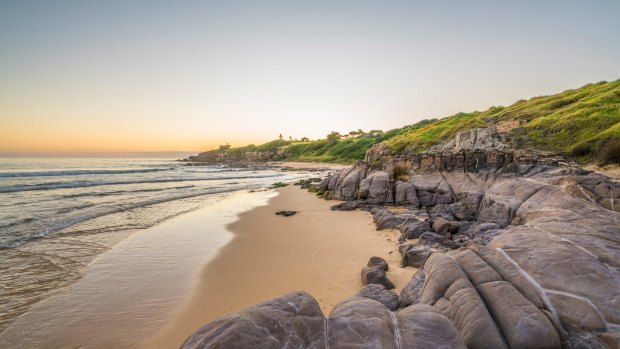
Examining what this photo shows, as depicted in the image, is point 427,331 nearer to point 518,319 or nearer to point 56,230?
point 518,319

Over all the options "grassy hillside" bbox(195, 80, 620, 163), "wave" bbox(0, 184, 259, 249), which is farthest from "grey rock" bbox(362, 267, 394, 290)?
"grassy hillside" bbox(195, 80, 620, 163)

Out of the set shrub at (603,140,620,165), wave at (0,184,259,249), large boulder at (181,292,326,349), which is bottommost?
wave at (0,184,259,249)

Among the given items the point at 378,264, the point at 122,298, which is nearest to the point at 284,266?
the point at 378,264

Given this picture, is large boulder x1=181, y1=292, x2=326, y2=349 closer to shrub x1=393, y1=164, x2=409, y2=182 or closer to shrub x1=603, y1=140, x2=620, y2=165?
shrub x1=393, y1=164, x2=409, y2=182

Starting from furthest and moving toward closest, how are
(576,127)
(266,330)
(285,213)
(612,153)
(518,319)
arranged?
(576,127) < (285,213) < (612,153) < (518,319) < (266,330)

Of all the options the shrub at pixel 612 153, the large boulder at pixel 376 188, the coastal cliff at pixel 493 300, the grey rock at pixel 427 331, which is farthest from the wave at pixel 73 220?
the shrub at pixel 612 153

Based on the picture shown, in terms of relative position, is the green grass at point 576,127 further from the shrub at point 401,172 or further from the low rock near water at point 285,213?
the low rock near water at point 285,213

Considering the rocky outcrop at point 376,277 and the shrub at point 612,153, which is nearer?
the rocky outcrop at point 376,277

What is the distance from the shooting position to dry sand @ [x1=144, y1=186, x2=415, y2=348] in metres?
7.33

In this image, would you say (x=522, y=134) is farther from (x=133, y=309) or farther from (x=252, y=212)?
(x=133, y=309)

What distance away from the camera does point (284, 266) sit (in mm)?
9930

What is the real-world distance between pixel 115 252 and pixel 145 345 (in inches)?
282

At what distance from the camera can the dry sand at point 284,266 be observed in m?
7.33

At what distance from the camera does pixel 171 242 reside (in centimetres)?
1302
